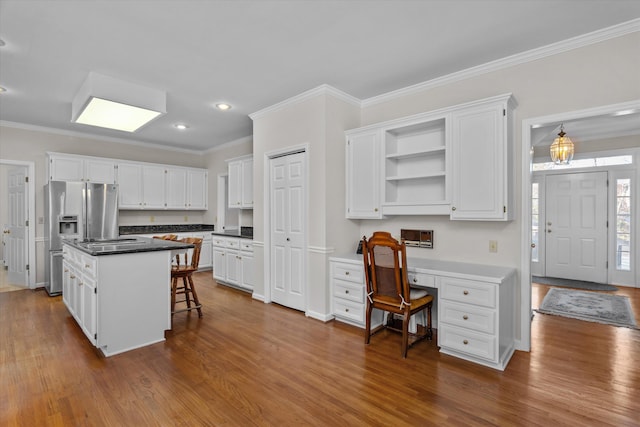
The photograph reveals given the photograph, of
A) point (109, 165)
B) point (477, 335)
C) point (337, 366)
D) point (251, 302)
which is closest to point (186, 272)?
point (251, 302)

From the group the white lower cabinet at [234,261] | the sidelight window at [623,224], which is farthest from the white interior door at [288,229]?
the sidelight window at [623,224]

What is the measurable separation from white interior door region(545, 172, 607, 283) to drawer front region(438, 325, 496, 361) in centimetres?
472

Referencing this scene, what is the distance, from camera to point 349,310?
3.56 meters

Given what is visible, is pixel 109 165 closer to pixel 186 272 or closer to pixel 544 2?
pixel 186 272

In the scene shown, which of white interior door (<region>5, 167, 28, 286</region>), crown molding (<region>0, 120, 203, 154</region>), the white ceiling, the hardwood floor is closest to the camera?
the hardwood floor

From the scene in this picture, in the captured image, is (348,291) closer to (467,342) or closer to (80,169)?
(467,342)

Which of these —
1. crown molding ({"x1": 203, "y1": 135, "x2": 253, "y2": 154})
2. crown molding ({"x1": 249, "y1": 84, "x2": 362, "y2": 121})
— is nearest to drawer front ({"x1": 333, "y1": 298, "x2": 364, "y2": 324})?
crown molding ({"x1": 249, "y1": 84, "x2": 362, "y2": 121})

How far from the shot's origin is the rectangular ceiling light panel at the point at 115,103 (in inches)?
134

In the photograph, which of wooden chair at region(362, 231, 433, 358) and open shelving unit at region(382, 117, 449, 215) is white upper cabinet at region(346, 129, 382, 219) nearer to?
open shelving unit at region(382, 117, 449, 215)

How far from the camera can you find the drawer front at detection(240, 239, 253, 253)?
5004mm

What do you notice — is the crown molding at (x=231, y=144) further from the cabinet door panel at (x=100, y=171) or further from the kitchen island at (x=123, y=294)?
the kitchen island at (x=123, y=294)

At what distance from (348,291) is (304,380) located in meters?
1.26

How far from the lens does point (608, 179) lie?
564 cm

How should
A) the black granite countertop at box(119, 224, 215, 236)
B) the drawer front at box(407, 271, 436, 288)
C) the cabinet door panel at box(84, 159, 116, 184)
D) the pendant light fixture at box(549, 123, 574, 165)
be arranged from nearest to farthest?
the drawer front at box(407, 271, 436, 288) → the pendant light fixture at box(549, 123, 574, 165) → the cabinet door panel at box(84, 159, 116, 184) → the black granite countertop at box(119, 224, 215, 236)
